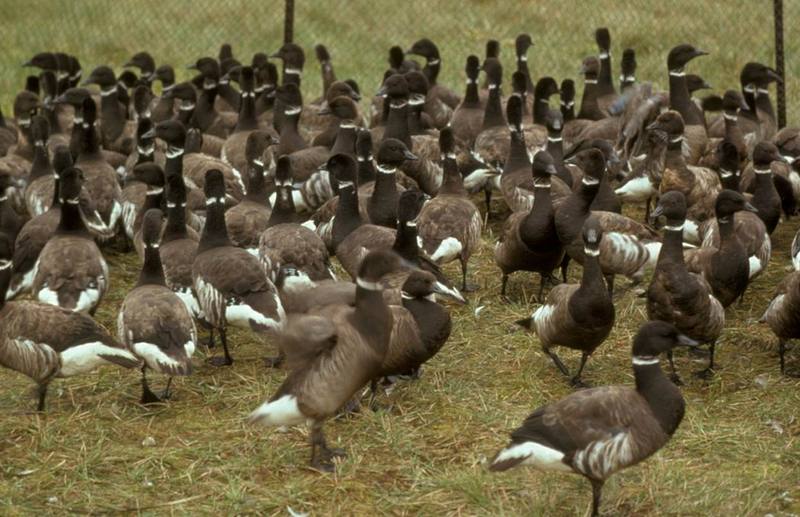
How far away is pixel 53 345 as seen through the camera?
7641 mm

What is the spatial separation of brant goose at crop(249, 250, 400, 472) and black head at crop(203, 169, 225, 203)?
2.52 metres

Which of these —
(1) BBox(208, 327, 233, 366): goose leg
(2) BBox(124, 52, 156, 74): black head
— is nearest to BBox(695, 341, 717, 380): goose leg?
(1) BBox(208, 327, 233, 366): goose leg

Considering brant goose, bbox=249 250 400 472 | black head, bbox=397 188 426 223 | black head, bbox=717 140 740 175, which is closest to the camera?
brant goose, bbox=249 250 400 472

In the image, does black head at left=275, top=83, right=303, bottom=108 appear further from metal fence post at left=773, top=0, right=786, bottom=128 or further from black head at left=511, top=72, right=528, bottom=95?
metal fence post at left=773, top=0, right=786, bottom=128

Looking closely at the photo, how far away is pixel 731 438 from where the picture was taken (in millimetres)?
7414

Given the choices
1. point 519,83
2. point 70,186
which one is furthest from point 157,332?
point 519,83

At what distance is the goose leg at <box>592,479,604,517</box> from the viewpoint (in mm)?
6312

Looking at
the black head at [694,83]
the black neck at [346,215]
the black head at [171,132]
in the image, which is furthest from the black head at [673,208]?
the black head at [694,83]

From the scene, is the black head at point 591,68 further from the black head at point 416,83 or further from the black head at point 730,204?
the black head at point 730,204

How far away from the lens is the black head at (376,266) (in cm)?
704

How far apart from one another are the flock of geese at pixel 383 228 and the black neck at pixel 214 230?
2cm

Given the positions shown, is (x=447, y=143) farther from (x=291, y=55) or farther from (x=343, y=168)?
(x=291, y=55)

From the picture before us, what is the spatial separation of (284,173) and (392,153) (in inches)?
38.8

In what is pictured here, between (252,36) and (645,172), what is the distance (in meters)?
11.0
